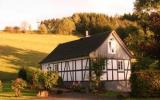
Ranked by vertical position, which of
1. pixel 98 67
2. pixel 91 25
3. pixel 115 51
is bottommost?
pixel 98 67

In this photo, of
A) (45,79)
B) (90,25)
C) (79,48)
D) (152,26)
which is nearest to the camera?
(152,26)

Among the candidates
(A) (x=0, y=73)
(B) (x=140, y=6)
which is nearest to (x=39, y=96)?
(B) (x=140, y=6)

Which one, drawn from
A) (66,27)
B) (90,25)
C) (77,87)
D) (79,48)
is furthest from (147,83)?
(66,27)

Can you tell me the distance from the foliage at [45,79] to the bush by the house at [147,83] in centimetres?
1255

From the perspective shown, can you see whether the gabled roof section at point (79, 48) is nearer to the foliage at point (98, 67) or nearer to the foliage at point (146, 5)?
the foliage at point (98, 67)

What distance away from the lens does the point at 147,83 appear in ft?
125

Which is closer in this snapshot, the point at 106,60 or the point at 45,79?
the point at 45,79

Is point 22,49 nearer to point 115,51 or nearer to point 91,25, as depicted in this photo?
point 91,25

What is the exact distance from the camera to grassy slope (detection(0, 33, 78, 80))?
8488 cm

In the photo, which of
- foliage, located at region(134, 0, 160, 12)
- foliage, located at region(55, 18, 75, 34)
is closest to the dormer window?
foliage, located at region(134, 0, 160, 12)

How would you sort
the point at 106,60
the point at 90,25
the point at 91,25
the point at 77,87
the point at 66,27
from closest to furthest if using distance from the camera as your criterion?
the point at 106,60 < the point at 77,87 < the point at 91,25 < the point at 90,25 < the point at 66,27

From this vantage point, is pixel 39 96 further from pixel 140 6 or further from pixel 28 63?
pixel 28 63

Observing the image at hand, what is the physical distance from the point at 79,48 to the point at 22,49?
150 ft

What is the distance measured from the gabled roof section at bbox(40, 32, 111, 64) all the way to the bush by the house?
14993 millimetres
